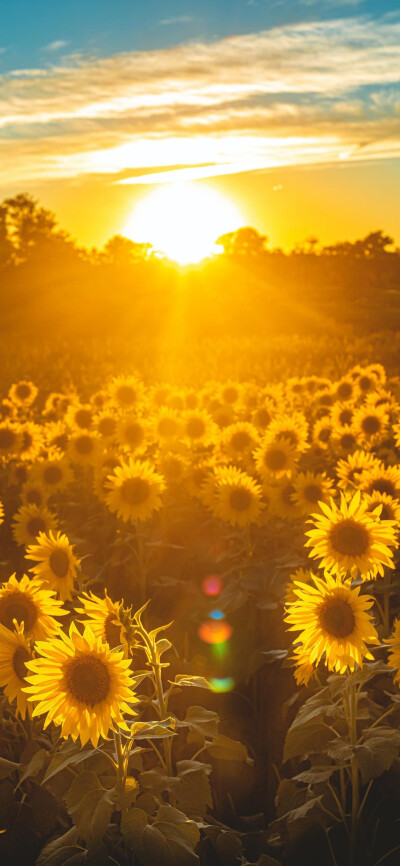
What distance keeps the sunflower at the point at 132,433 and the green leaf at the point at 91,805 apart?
Result: 16.5 feet

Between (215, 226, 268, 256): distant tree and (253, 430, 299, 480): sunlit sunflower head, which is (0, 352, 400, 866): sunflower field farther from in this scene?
(215, 226, 268, 256): distant tree

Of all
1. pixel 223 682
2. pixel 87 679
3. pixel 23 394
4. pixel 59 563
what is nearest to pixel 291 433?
pixel 223 682

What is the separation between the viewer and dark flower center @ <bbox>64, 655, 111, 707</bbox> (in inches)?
100

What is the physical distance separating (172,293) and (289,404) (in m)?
35.0

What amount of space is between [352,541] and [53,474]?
400 cm

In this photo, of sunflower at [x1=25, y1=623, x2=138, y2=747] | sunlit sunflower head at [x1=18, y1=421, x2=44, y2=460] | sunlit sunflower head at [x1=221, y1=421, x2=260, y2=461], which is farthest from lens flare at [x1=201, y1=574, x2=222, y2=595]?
sunflower at [x1=25, y1=623, x2=138, y2=747]

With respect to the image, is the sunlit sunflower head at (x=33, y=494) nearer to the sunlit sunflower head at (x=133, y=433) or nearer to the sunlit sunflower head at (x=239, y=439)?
the sunlit sunflower head at (x=133, y=433)

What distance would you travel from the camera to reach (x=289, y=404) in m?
9.38

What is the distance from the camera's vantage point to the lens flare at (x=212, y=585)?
5473mm

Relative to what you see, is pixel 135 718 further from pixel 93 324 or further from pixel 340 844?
pixel 93 324

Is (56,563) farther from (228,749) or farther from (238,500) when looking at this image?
(238,500)

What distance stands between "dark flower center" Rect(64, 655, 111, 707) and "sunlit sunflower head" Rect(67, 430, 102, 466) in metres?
4.85

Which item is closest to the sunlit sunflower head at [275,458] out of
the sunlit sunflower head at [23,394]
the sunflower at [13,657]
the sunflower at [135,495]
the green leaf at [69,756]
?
the sunflower at [135,495]

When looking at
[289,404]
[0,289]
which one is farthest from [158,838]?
[0,289]
